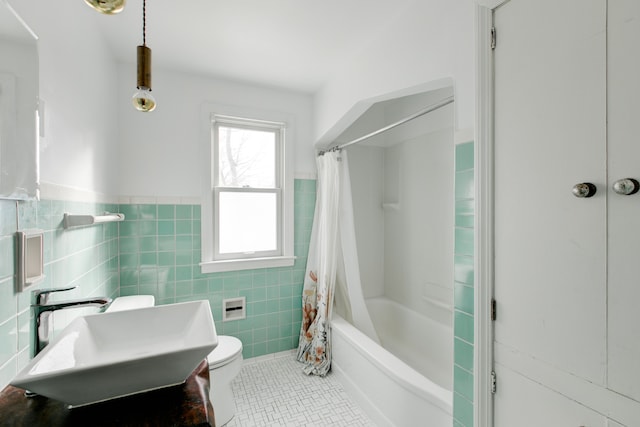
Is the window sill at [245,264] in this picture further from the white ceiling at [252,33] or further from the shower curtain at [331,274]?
the white ceiling at [252,33]

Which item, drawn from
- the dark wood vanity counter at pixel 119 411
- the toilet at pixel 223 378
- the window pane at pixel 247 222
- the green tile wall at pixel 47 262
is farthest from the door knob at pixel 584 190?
the window pane at pixel 247 222

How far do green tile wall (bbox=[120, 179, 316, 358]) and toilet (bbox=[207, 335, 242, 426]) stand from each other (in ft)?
2.19

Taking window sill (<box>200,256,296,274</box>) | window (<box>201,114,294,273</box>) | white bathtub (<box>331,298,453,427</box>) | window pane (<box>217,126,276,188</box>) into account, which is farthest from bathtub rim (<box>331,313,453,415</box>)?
window pane (<box>217,126,276,188</box>)

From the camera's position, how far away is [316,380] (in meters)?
2.32

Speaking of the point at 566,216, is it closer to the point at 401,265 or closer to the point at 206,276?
the point at 401,265

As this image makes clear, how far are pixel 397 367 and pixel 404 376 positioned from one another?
100 mm

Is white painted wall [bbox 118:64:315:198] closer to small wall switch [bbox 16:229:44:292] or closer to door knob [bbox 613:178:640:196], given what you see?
small wall switch [bbox 16:229:44:292]

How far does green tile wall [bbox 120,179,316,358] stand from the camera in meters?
2.25

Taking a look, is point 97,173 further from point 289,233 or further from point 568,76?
point 568,76

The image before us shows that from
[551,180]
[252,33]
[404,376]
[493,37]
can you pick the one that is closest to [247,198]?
[252,33]

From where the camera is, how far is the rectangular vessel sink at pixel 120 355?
67 centimetres

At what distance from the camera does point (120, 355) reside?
102cm

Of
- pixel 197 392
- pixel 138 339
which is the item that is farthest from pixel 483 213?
pixel 138 339

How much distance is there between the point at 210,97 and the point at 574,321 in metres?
2.67
